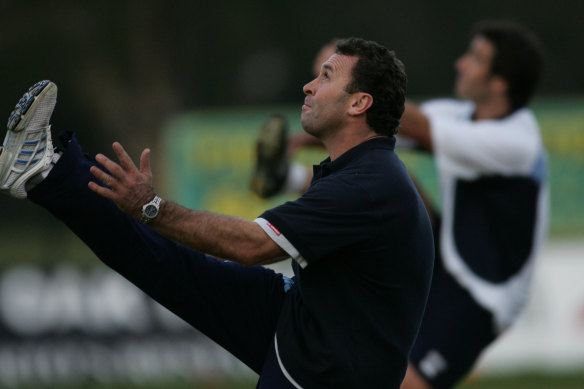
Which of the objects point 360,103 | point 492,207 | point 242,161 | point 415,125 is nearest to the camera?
point 360,103

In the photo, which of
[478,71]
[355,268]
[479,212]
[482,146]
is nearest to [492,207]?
[479,212]

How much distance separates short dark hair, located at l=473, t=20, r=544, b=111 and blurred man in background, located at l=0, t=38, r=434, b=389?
226cm

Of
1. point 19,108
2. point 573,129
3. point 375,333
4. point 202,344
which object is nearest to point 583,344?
point 573,129

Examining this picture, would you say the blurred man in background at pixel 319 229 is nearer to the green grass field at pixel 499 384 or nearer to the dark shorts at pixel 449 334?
the dark shorts at pixel 449 334

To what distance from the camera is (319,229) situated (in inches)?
157

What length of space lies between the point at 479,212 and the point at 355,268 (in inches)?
88.5

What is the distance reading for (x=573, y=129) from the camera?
1050 centimetres

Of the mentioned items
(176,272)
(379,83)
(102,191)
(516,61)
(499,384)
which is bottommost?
(499,384)

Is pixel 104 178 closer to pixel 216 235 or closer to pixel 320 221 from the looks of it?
pixel 216 235

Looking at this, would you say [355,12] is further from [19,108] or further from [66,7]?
[19,108]

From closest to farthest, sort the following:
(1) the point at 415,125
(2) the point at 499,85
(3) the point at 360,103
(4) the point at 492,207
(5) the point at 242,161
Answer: (3) the point at 360,103 < (1) the point at 415,125 < (4) the point at 492,207 < (2) the point at 499,85 < (5) the point at 242,161

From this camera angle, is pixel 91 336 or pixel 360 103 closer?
pixel 360 103

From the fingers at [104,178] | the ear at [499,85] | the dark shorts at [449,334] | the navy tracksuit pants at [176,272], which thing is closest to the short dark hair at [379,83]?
the navy tracksuit pants at [176,272]

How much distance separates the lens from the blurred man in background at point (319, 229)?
3.99 metres
